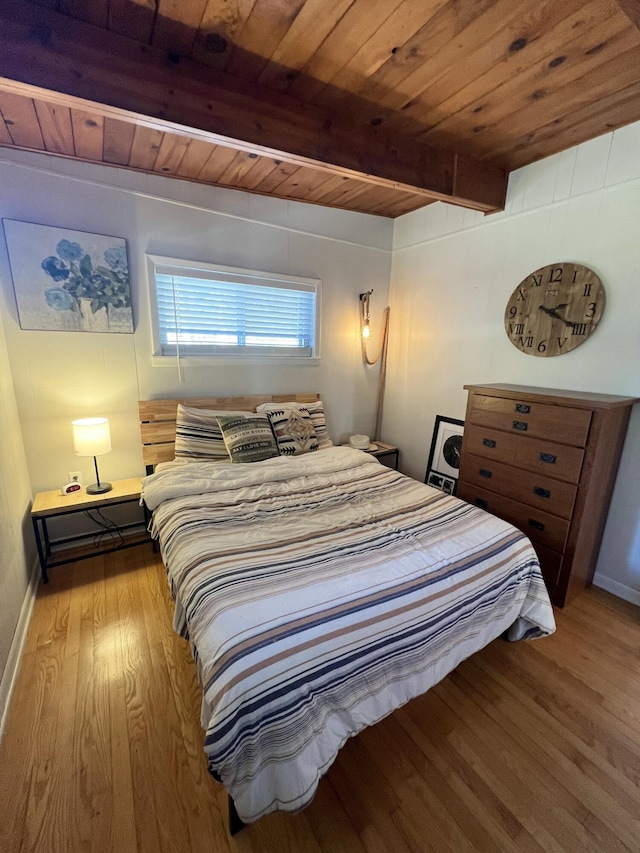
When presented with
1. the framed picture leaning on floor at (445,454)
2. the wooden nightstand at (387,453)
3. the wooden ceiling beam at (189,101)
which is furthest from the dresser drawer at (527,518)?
the wooden ceiling beam at (189,101)

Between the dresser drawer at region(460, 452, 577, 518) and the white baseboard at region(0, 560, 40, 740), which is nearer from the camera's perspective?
the white baseboard at region(0, 560, 40, 740)

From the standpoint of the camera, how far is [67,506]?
2068 millimetres

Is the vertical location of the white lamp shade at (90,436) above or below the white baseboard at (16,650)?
above

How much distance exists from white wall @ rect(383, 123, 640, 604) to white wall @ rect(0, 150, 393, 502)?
639 mm

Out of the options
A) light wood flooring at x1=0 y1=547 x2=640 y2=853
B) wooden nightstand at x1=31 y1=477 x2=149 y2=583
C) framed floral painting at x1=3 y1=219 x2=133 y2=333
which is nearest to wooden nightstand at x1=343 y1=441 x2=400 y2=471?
light wood flooring at x1=0 y1=547 x2=640 y2=853

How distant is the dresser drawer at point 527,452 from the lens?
1.86 m

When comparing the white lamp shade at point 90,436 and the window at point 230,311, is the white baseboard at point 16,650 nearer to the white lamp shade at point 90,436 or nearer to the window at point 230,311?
the white lamp shade at point 90,436

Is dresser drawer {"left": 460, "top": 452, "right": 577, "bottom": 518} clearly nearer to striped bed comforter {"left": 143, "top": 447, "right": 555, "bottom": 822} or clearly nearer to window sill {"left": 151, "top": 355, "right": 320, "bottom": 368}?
striped bed comforter {"left": 143, "top": 447, "right": 555, "bottom": 822}

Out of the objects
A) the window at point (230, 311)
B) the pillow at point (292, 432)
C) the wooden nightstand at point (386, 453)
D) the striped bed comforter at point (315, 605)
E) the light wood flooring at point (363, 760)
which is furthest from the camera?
the wooden nightstand at point (386, 453)

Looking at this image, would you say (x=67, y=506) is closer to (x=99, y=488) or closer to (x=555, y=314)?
(x=99, y=488)

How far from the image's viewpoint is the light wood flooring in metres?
1.05

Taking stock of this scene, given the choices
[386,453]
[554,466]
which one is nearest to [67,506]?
[386,453]

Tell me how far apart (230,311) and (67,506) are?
173 centimetres

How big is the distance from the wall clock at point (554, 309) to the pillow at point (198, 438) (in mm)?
2189
